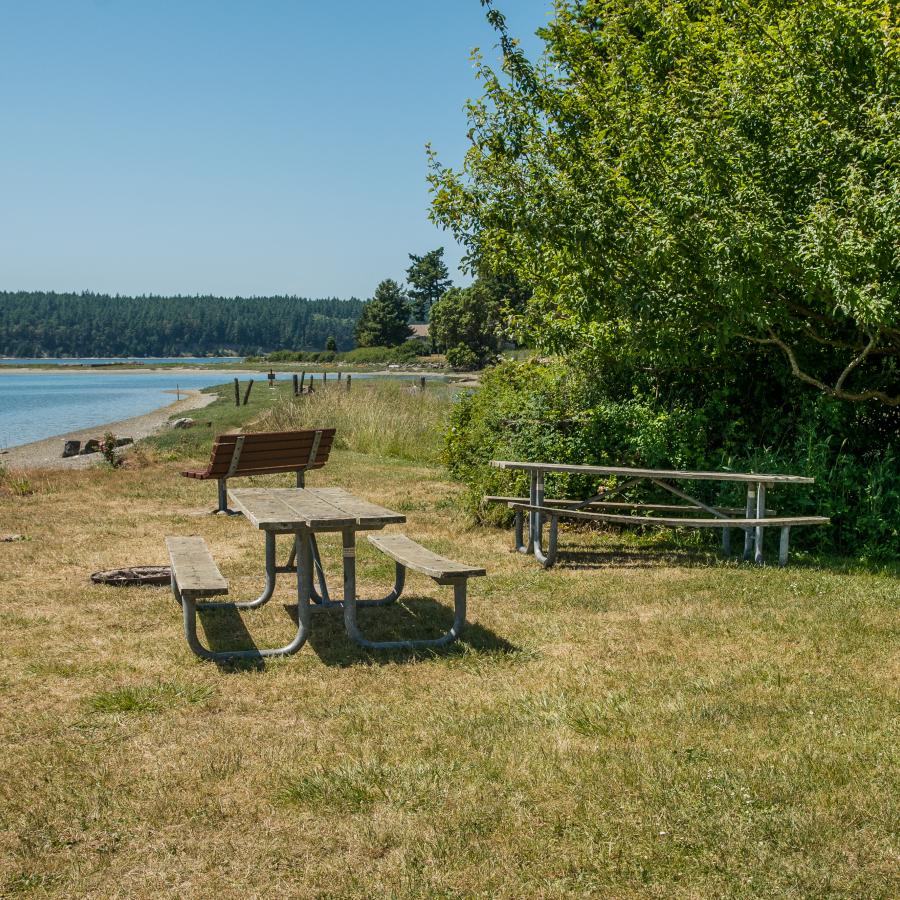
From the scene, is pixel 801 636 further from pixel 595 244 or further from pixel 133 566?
pixel 133 566

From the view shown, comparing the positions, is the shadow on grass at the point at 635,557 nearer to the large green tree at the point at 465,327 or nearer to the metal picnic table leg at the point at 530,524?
the metal picnic table leg at the point at 530,524

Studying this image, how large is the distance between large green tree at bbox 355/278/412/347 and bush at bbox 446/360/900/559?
335ft

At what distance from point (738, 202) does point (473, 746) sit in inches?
213

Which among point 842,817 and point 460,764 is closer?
point 842,817

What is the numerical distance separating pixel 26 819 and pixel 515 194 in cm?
687

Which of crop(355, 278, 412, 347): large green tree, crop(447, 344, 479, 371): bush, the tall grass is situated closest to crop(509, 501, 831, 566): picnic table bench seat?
the tall grass

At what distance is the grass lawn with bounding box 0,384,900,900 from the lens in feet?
10.3

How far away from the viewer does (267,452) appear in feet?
34.0

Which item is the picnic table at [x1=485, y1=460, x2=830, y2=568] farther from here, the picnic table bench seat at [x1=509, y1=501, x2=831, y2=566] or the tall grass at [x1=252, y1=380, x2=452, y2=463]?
the tall grass at [x1=252, y1=380, x2=452, y2=463]

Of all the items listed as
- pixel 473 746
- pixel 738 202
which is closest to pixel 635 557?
pixel 738 202

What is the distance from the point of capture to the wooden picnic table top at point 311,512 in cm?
534

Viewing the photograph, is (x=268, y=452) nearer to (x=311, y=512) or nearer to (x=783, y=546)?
(x=311, y=512)

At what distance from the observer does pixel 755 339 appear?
8789mm

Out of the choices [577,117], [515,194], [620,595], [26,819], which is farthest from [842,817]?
[577,117]
